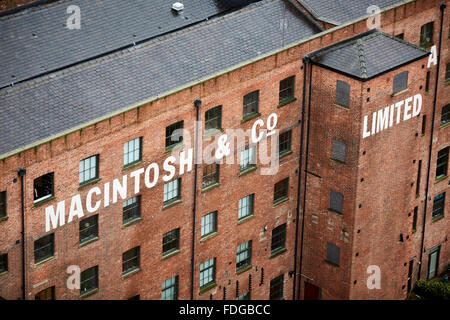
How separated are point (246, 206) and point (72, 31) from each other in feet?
50.4

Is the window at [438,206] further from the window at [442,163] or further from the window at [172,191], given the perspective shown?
the window at [172,191]

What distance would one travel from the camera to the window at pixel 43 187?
7362 centimetres

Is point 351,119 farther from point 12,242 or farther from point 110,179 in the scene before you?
point 12,242

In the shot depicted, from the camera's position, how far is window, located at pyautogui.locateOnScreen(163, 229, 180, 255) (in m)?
82.2

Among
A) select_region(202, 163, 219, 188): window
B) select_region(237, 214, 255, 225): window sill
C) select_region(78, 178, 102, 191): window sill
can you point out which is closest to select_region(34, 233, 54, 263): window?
select_region(78, 178, 102, 191): window sill

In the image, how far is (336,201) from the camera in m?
86.7

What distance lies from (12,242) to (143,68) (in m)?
13.2

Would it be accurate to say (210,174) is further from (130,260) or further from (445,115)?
(445,115)

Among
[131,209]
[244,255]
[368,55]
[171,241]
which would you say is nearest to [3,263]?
[131,209]

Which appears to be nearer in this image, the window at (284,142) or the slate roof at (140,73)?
the slate roof at (140,73)

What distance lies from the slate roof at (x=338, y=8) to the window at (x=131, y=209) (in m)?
17.2

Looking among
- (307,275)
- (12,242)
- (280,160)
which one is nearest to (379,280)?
(307,275)

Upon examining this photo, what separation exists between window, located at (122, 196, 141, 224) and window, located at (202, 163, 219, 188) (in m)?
4.86

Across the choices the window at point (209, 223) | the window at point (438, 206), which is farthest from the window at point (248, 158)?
the window at point (438, 206)
